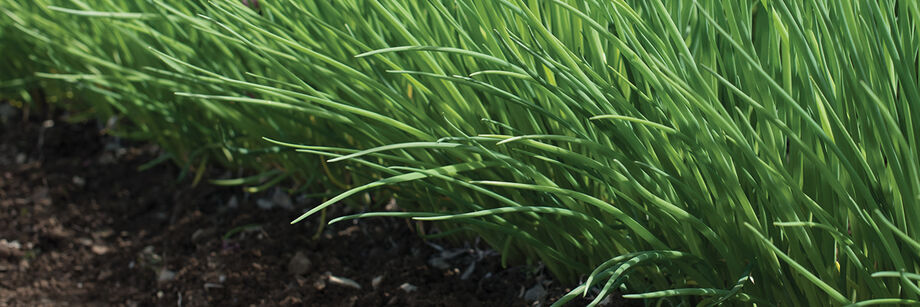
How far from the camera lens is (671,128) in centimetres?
113

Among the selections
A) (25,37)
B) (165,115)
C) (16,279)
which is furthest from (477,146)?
(25,37)

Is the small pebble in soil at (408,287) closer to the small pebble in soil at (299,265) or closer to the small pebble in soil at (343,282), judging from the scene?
the small pebble in soil at (343,282)

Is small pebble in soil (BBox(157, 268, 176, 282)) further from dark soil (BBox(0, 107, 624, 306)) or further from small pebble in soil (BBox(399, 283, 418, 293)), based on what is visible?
small pebble in soil (BBox(399, 283, 418, 293))

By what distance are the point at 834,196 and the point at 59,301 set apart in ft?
5.70

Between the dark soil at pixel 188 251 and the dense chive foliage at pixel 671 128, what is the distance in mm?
241

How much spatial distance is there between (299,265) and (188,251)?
39cm

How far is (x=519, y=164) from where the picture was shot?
3.92 ft

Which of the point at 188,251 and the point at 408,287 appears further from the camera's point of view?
the point at 188,251

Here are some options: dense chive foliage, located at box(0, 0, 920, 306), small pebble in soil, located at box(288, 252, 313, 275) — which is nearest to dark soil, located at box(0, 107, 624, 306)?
small pebble in soil, located at box(288, 252, 313, 275)

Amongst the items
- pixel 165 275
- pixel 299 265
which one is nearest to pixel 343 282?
pixel 299 265

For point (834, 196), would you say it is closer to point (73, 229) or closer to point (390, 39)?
point (390, 39)

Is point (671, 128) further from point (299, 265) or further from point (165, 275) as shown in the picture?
point (165, 275)

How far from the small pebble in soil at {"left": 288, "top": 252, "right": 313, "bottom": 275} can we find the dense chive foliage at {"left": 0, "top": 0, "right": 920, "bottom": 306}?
405mm

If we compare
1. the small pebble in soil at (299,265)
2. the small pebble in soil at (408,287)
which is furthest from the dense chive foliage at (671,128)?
the small pebble in soil at (299,265)
